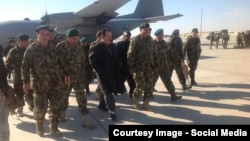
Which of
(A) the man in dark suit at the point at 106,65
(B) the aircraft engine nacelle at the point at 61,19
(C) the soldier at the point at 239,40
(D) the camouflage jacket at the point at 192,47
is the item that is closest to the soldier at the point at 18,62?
(A) the man in dark suit at the point at 106,65

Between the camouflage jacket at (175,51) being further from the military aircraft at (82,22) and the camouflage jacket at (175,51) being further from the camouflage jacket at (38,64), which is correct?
the military aircraft at (82,22)

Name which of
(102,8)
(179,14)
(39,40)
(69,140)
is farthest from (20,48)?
(179,14)

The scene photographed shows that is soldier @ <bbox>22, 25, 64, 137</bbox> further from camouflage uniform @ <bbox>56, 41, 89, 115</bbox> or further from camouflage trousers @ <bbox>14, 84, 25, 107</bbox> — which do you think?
camouflage trousers @ <bbox>14, 84, 25, 107</bbox>

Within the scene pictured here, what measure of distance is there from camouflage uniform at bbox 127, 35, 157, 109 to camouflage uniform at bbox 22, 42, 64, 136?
6.00 feet

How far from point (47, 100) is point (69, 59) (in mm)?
841

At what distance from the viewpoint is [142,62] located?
6152 millimetres

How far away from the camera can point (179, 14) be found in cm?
1773

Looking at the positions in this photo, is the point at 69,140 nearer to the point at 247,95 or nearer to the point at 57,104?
the point at 57,104

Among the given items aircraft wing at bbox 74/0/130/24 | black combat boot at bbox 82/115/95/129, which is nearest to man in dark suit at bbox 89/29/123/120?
black combat boot at bbox 82/115/95/129

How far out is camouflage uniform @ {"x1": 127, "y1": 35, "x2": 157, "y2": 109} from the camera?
6.16 m

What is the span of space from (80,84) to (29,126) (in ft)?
4.66

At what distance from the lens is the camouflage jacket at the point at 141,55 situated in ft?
20.2

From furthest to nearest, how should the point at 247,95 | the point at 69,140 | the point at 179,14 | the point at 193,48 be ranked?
the point at 179,14 → the point at 193,48 → the point at 247,95 → the point at 69,140

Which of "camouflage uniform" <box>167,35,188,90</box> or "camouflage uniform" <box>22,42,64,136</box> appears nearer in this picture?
"camouflage uniform" <box>22,42,64,136</box>
